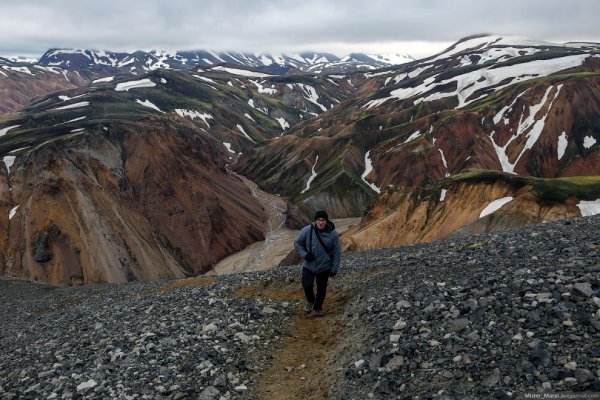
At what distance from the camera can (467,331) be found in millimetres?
9445

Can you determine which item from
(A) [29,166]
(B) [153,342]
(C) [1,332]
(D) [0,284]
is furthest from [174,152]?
(B) [153,342]

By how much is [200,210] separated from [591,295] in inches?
3498

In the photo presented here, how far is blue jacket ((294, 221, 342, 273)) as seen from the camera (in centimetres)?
1305

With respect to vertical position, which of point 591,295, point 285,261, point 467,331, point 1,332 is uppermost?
point 591,295

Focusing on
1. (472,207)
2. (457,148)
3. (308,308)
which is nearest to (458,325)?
(308,308)

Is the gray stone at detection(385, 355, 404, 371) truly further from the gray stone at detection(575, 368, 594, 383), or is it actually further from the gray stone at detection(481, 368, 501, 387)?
the gray stone at detection(575, 368, 594, 383)

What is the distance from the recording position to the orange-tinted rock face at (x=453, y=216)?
2112 inches

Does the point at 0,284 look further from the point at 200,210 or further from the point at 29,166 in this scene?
the point at 200,210

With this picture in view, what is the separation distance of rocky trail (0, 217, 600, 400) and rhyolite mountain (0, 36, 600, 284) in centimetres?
4301

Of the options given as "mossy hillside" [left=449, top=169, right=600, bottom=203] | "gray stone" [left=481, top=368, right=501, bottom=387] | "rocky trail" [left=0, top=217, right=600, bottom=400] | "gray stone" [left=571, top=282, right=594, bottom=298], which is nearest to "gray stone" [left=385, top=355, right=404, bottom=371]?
"rocky trail" [left=0, top=217, right=600, bottom=400]

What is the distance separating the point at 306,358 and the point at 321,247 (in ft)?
10.7

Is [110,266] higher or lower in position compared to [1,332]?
lower

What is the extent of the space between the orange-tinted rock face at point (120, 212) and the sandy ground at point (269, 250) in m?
2.38

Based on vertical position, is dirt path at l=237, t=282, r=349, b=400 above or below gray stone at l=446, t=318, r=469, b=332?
below
